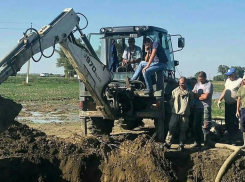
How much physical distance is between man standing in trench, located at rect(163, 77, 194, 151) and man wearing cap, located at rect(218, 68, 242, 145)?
3.90 feet

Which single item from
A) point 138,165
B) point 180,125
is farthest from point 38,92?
point 138,165

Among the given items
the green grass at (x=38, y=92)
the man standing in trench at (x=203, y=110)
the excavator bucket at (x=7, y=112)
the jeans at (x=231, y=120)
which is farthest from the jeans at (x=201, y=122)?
the green grass at (x=38, y=92)

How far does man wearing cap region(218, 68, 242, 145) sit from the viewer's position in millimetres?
9539

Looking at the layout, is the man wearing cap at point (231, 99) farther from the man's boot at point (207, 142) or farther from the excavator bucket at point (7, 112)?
the excavator bucket at point (7, 112)

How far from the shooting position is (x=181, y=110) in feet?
28.2

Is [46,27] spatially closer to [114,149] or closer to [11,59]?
[11,59]

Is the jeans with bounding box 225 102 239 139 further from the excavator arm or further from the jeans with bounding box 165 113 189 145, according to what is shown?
the excavator arm

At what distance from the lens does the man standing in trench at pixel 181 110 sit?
8.59m

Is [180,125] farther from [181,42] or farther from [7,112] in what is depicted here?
[7,112]

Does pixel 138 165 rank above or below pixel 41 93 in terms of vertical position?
below

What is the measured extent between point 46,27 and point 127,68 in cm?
323

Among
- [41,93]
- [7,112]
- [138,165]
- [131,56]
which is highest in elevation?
[41,93]

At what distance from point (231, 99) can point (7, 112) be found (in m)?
5.44

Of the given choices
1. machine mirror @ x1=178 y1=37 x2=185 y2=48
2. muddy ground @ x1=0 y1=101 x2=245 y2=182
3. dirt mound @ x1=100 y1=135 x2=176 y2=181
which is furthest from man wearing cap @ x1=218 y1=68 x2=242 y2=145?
dirt mound @ x1=100 y1=135 x2=176 y2=181
